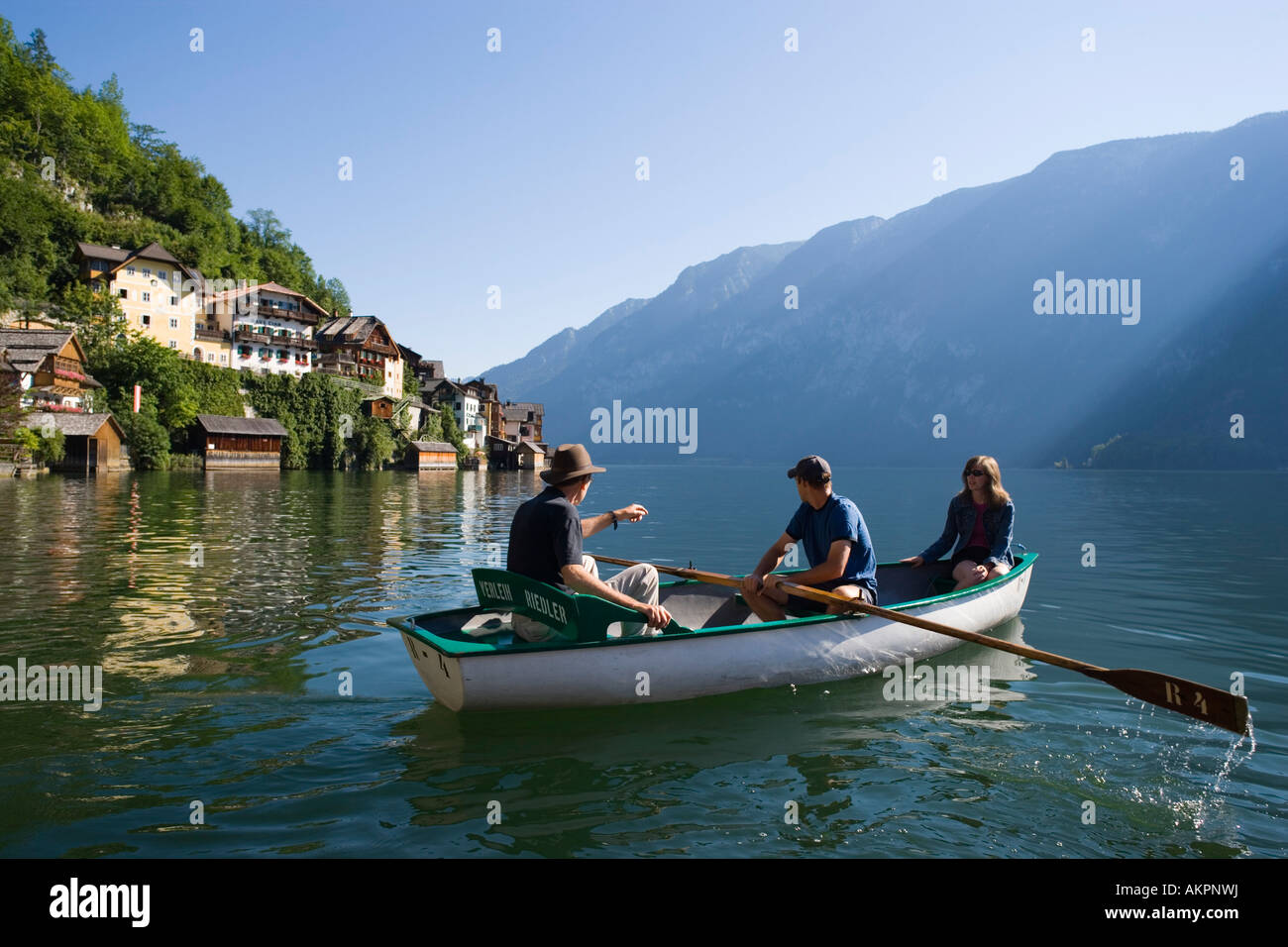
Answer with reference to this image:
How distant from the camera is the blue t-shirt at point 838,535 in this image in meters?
9.12

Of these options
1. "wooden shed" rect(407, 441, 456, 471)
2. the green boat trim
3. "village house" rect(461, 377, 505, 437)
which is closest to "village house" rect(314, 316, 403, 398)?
"wooden shed" rect(407, 441, 456, 471)

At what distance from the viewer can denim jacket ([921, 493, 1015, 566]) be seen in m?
11.4

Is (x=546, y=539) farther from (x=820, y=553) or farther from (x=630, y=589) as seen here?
(x=820, y=553)

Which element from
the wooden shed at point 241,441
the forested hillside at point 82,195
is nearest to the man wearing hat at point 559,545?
the wooden shed at point 241,441

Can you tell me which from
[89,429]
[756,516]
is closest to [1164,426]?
[756,516]

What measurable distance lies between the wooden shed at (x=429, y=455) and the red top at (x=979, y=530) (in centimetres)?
7859

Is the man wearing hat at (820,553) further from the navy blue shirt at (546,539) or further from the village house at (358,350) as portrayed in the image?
the village house at (358,350)

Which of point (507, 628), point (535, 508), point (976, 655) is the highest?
point (535, 508)

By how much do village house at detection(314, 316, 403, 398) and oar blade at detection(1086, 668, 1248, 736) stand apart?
8775 centimetres

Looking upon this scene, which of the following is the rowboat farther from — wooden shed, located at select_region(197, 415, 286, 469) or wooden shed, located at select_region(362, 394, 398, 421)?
wooden shed, located at select_region(362, 394, 398, 421)

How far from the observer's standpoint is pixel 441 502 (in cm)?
4059

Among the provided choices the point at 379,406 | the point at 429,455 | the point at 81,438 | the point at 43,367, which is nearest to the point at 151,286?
the point at 379,406
